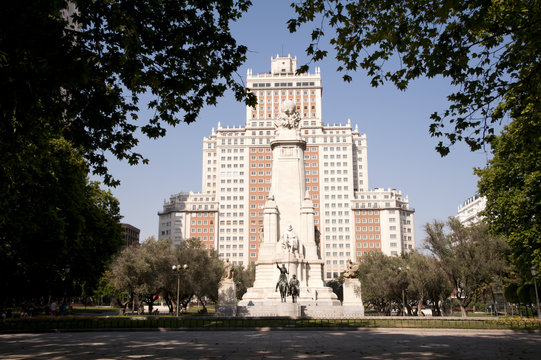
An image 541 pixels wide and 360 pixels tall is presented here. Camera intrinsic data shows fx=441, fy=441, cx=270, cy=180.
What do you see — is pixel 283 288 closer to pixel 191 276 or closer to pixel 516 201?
pixel 516 201

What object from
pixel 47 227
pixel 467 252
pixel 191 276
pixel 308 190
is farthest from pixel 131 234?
pixel 47 227

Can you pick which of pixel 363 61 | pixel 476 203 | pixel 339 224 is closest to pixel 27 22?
pixel 363 61

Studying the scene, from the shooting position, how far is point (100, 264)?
33.2m

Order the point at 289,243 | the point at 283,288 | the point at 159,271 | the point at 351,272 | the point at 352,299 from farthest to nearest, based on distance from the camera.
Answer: the point at 159,271
the point at 289,243
the point at 351,272
the point at 352,299
the point at 283,288

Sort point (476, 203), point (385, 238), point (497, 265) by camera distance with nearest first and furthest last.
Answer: point (497, 265) → point (385, 238) → point (476, 203)

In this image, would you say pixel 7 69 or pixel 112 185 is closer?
pixel 7 69

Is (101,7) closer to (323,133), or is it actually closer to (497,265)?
(497,265)

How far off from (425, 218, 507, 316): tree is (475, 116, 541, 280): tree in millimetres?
5805

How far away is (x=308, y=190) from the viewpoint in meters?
125

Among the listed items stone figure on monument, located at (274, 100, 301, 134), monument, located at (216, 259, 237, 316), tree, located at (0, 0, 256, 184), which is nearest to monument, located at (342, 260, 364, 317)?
monument, located at (216, 259, 237, 316)

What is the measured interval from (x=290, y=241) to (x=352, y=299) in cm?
728

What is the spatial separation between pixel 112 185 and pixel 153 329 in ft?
39.9

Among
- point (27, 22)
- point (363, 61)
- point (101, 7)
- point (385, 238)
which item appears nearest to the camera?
point (27, 22)

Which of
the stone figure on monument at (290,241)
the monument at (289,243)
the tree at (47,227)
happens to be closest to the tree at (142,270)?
the tree at (47,227)
